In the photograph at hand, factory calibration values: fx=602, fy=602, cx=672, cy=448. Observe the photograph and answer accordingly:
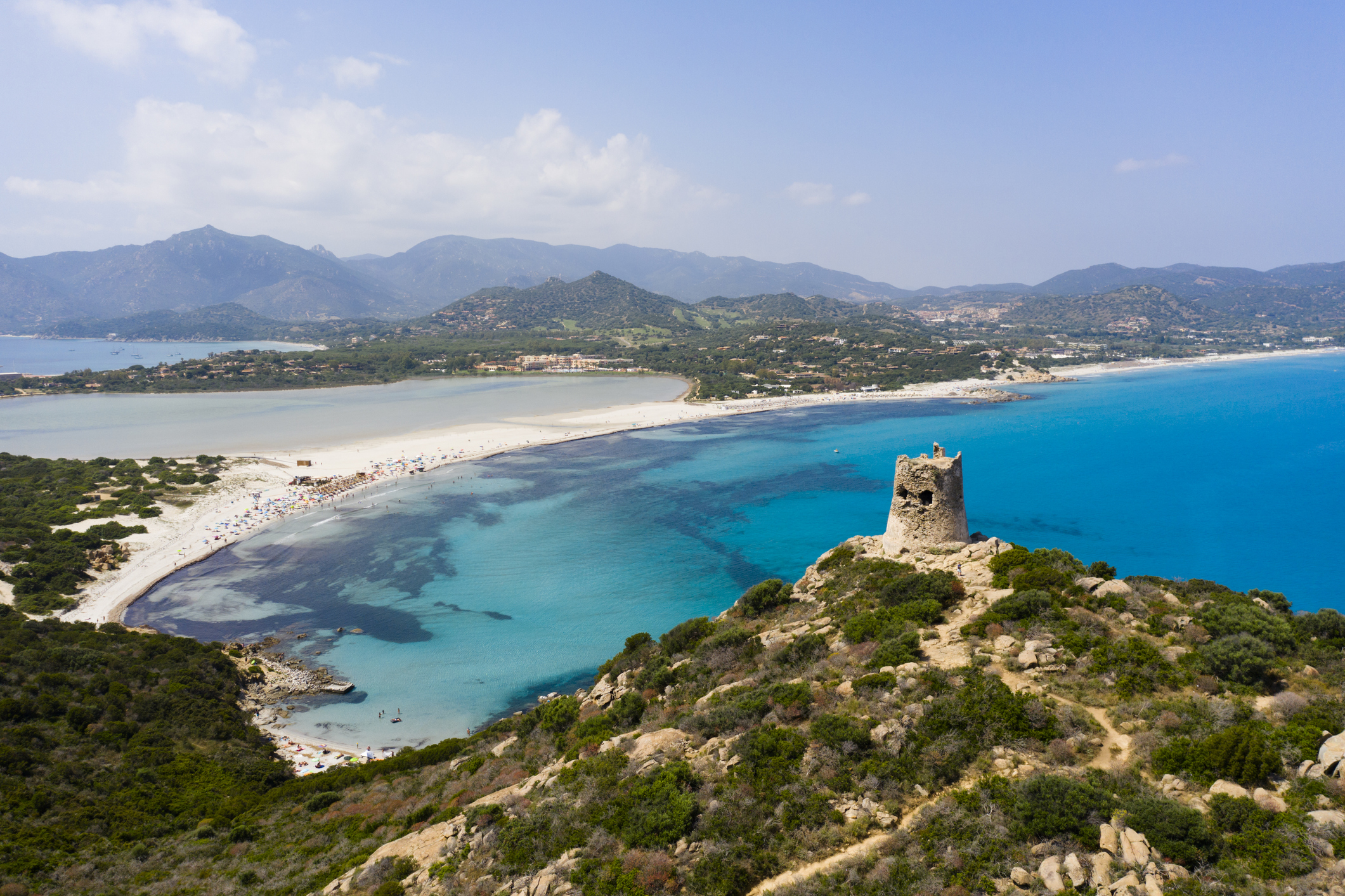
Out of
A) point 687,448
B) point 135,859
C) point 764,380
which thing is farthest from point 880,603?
point 764,380

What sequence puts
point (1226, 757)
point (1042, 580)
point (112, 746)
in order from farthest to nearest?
1. point (112, 746)
2. point (1042, 580)
3. point (1226, 757)

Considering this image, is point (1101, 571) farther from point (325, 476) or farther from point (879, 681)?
point (325, 476)

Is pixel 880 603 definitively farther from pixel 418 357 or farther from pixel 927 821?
pixel 418 357

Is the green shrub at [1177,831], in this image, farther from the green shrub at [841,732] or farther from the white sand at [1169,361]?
the white sand at [1169,361]

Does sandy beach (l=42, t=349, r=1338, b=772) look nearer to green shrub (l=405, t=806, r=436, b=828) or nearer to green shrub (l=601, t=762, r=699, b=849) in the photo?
green shrub (l=405, t=806, r=436, b=828)

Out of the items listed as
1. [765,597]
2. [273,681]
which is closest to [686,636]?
[765,597]

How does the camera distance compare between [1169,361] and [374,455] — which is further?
[1169,361]
